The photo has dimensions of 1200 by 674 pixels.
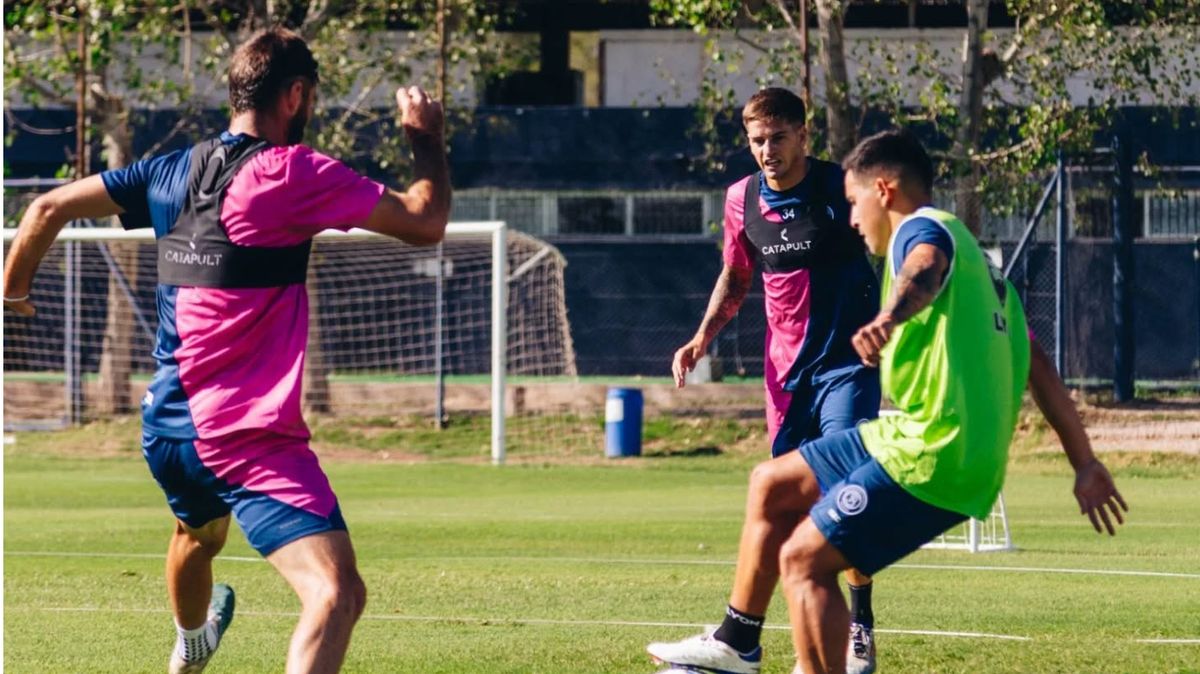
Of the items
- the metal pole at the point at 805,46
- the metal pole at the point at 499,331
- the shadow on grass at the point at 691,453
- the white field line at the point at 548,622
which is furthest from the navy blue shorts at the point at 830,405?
the shadow on grass at the point at 691,453

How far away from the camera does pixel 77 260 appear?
26.3 m

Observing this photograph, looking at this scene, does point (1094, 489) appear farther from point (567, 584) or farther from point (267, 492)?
point (567, 584)

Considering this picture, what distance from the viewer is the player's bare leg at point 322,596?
5.63m

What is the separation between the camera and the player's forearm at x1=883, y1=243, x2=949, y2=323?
587cm

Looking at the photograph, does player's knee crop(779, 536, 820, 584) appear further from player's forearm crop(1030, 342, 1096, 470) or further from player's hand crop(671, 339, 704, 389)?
player's hand crop(671, 339, 704, 389)

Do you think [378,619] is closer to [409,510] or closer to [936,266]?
[936,266]

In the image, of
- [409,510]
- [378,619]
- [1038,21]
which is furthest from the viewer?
[1038,21]

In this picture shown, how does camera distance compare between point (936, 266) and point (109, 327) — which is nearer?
point (936, 266)

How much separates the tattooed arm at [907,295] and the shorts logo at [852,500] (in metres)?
0.48

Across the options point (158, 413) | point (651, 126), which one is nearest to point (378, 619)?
point (158, 413)

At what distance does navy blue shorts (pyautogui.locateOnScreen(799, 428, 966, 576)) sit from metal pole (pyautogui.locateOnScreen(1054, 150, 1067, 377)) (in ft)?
58.5

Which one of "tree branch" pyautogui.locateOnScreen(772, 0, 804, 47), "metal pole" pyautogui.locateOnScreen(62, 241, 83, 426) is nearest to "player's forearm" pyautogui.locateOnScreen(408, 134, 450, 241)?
"tree branch" pyautogui.locateOnScreen(772, 0, 804, 47)

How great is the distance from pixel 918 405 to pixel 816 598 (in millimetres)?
713

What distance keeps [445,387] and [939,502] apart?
2120 centimetres
